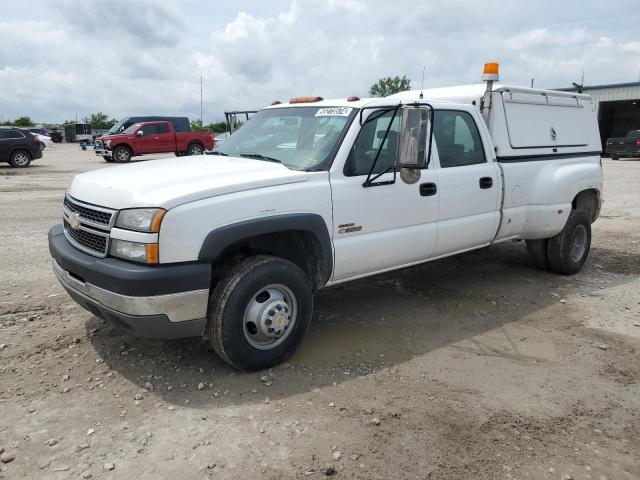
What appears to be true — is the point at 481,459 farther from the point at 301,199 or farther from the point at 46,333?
the point at 46,333

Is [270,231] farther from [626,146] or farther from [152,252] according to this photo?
[626,146]

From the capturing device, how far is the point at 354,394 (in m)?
3.43

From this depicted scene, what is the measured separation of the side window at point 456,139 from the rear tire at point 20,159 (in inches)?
745

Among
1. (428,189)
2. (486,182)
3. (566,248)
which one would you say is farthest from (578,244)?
(428,189)

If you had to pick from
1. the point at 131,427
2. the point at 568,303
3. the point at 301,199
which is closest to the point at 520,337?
the point at 568,303

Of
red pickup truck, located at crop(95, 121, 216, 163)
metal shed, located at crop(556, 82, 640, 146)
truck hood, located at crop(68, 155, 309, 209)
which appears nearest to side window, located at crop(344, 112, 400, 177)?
truck hood, located at crop(68, 155, 309, 209)

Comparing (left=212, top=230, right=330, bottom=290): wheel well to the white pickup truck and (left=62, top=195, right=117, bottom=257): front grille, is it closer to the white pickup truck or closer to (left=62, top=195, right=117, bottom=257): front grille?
the white pickup truck

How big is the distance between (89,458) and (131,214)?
53.5 inches

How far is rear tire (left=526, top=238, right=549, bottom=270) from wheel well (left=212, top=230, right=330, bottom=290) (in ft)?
10.7

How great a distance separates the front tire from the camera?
3416 mm

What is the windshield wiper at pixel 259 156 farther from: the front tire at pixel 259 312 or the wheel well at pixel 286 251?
the front tire at pixel 259 312

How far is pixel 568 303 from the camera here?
5.24 m

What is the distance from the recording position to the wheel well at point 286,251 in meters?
3.63

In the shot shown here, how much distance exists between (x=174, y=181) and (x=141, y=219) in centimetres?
39
